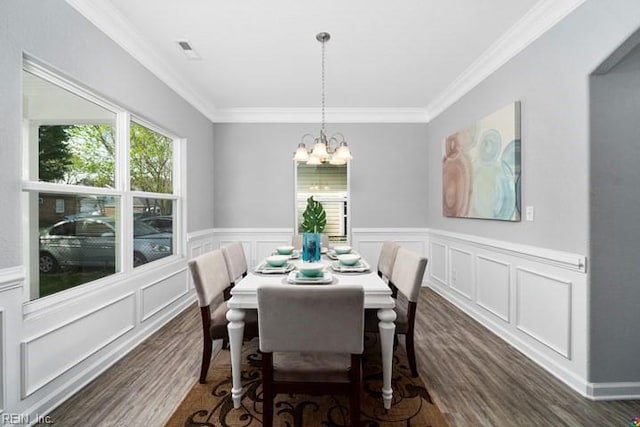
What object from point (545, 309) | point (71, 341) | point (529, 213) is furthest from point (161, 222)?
point (545, 309)

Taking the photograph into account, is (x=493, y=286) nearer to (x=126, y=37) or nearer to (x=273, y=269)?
(x=273, y=269)

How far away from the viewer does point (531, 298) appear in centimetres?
249

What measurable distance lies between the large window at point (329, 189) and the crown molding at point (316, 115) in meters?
0.71

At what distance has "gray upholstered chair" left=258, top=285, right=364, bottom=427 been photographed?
1438 mm

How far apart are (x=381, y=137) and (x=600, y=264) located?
3196mm

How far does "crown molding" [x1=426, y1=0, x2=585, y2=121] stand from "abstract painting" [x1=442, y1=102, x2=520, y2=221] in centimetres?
47

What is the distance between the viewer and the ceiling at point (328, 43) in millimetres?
2254

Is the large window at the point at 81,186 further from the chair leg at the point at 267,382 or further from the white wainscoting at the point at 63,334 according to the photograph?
the chair leg at the point at 267,382

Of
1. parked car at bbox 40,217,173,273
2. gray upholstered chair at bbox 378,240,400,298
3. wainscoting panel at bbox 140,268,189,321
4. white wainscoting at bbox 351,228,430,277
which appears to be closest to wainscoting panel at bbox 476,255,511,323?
gray upholstered chair at bbox 378,240,400,298

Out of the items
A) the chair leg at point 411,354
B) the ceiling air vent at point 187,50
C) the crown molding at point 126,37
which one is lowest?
the chair leg at point 411,354

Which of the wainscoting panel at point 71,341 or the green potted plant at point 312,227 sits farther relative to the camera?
the green potted plant at point 312,227

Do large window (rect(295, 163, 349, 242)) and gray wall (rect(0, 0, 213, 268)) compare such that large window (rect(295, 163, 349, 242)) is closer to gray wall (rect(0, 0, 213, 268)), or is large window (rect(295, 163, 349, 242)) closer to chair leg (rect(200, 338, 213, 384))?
gray wall (rect(0, 0, 213, 268))

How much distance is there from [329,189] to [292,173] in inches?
24.3

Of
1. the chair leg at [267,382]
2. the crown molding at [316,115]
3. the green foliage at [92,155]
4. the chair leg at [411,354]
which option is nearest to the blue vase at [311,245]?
the chair leg at [411,354]
